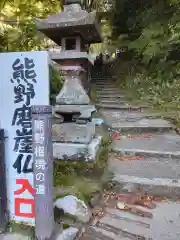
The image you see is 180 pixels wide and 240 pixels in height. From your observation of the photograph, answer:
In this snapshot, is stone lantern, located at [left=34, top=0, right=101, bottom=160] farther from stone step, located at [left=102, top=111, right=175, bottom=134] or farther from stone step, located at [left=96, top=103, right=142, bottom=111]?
stone step, located at [left=96, top=103, right=142, bottom=111]

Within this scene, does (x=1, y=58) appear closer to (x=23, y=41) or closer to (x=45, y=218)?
(x=45, y=218)

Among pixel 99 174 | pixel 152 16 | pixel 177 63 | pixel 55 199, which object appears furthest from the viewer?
pixel 152 16

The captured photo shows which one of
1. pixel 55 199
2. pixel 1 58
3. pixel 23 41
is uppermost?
pixel 23 41

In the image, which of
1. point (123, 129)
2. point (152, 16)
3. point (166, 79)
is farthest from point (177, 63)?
point (123, 129)

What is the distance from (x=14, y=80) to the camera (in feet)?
6.60

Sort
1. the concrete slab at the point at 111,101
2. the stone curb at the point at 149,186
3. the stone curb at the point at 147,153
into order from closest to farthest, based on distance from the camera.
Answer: the stone curb at the point at 149,186 < the stone curb at the point at 147,153 < the concrete slab at the point at 111,101

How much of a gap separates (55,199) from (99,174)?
34.7 inches

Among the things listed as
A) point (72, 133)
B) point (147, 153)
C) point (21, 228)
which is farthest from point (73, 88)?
point (21, 228)

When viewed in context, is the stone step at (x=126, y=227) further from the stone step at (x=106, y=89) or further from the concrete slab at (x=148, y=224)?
the stone step at (x=106, y=89)

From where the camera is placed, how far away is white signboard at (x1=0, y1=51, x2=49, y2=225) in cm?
196

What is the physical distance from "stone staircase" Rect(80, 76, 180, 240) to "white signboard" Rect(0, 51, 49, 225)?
2.33 feet

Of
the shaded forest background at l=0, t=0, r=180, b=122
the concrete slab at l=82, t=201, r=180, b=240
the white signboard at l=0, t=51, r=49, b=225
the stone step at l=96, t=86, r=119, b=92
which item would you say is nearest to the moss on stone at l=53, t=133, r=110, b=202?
the concrete slab at l=82, t=201, r=180, b=240

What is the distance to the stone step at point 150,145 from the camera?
3.83m

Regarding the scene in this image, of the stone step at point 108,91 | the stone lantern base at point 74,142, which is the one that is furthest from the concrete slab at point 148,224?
the stone step at point 108,91
